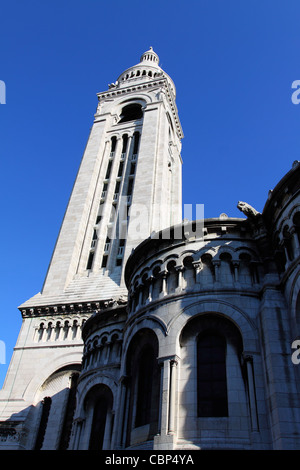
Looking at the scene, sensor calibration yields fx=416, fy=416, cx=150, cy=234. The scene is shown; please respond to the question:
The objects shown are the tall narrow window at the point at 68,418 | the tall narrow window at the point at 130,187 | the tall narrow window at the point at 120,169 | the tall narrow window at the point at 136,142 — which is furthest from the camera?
the tall narrow window at the point at 136,142

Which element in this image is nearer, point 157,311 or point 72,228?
point 157,311

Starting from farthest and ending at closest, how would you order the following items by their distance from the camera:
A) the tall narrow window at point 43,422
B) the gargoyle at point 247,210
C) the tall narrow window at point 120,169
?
the tall narrow window at point 120,169
the tall narrow window at point 43,422
the gargoyle at point 247,210

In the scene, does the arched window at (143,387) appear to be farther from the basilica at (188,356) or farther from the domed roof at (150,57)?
the domed roof at (150,57)

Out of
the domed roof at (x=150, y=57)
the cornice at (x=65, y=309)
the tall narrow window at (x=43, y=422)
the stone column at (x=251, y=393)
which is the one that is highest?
the domed roof at (x=150, y=57)

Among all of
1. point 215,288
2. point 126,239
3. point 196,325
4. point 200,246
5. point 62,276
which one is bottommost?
point 196,325

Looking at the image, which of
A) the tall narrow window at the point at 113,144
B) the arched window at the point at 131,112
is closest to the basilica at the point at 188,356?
the tall narrow window at the point at 113,144

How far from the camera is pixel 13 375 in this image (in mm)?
32219

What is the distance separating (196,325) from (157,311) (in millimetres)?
1992

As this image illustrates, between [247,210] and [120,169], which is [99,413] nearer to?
[247,210]

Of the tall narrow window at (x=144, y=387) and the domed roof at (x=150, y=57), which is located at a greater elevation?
the domed roof at (x=150, y=57)

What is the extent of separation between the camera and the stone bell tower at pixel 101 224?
105 ft

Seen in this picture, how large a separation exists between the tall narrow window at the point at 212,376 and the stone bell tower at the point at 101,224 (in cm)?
927

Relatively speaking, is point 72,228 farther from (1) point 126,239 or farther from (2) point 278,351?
(2) point 278,351

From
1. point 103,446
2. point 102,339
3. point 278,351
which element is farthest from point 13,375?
point 278,351
